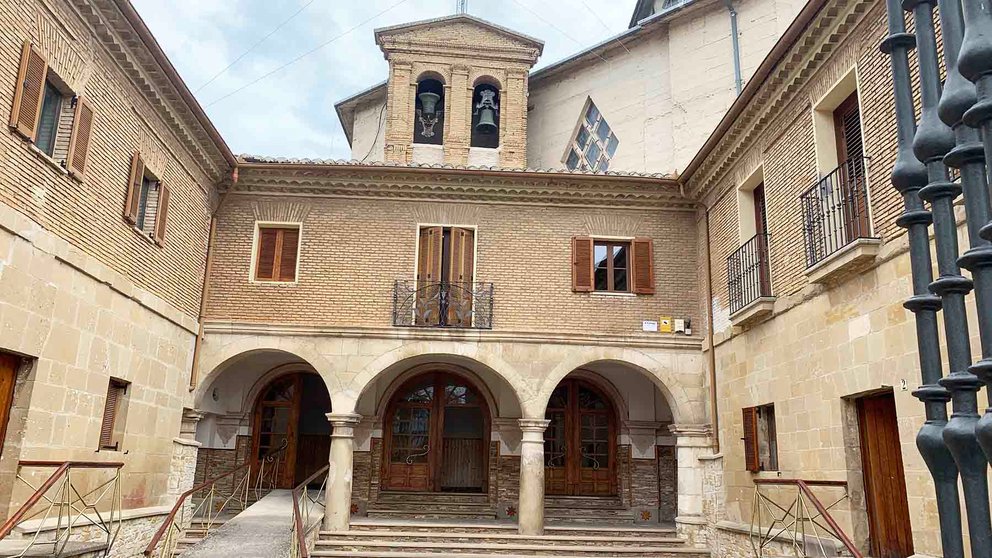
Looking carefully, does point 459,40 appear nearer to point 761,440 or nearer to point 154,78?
point 154,78

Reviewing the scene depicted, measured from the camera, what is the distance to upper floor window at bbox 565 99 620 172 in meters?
18.1

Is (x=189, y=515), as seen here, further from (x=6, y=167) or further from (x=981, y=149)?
(x=981, y=149)

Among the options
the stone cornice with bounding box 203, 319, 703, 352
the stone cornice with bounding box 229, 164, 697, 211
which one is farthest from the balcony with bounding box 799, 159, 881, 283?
the stone cornice with bounding box 229, 164, 697, 211

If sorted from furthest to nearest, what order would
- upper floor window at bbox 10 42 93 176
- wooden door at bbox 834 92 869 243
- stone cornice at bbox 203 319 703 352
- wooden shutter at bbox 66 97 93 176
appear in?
stone cornice at bbox 203 319 703 352, wooden shutter at bbox 66 97 93 176, wooden door at bbox 834 92 869 243, upper floor window at bbox 10 42 93 176

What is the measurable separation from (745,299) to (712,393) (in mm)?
2120

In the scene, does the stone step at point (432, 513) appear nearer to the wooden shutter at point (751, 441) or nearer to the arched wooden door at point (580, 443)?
the arched wooden door at point (580, 443)

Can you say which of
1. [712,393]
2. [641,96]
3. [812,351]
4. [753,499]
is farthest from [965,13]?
[641,96]

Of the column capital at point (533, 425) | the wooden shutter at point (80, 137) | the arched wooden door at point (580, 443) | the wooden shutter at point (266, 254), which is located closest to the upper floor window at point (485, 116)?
the arched wooden door at point (580, 443)

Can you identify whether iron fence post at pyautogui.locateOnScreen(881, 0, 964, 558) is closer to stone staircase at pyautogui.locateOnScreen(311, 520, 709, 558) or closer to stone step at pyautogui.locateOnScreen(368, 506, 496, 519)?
stone staircase at pyautogui.locateOnScreen(311, 520, 709, 558)

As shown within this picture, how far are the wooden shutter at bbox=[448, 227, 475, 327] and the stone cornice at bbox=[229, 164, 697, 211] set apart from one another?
70cm

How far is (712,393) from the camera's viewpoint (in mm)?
12508

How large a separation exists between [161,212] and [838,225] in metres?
9.01

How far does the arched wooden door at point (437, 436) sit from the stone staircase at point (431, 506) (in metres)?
0.29

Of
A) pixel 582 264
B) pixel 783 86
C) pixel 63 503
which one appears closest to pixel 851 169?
pixel 783 86
